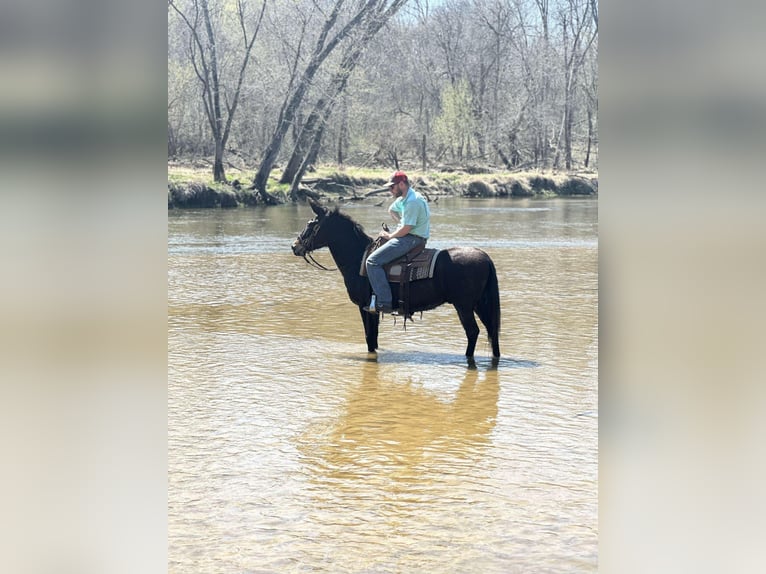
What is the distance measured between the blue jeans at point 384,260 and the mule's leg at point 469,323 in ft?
2.37

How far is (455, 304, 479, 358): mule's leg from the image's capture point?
936cm

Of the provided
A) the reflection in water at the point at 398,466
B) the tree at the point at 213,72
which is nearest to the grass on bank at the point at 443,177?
the tree at the point at 213,72

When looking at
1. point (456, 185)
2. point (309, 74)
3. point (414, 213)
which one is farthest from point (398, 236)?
point (309, 74)

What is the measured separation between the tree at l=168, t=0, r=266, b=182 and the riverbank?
5.15ft

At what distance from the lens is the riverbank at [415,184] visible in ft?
119

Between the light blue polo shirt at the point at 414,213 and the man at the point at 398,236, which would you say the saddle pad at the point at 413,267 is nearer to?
the man at the point at 398,236

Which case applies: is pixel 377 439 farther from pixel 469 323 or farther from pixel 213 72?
pixel 213 72

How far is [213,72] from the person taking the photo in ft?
131

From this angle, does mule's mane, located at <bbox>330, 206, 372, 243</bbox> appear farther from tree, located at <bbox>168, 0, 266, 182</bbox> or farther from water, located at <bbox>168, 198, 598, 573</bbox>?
tree, located at <bbox>168, 0, 266, 182</bbox>
